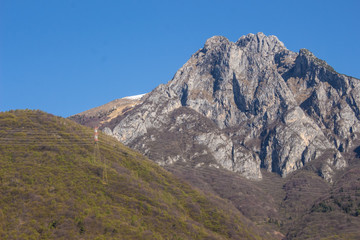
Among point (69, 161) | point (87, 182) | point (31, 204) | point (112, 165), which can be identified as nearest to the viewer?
point (31, 204)

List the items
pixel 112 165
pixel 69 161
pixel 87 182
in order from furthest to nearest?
pixel 112 165
pixel 69 161
pixel 87 182

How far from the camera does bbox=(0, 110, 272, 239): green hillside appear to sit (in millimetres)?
131625

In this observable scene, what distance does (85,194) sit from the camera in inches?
5797

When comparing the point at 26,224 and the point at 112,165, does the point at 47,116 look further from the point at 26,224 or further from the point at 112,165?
the point at 26,224

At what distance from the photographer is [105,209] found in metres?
143

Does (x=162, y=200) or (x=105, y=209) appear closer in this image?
(x=105, y=209)

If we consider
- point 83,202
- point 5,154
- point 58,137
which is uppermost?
point 58,137

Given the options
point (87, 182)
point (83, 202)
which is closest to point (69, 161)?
point (87, 182)

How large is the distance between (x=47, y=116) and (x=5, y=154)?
39091 mm

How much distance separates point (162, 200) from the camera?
16300 centimetres

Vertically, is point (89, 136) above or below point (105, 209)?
above

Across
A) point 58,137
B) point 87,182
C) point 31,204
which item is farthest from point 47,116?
point 31,204

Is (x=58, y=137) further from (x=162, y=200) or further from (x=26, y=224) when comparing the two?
(x=26, y=224)

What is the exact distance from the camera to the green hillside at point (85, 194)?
131625mm
